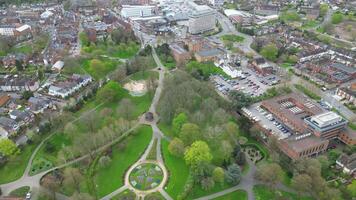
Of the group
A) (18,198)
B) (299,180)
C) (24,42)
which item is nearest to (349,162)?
(299,180)

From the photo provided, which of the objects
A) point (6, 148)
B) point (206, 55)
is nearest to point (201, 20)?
point (206, 55)

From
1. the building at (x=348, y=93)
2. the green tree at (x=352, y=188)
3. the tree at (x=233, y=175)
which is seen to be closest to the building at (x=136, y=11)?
the building at (x=348, y=93)

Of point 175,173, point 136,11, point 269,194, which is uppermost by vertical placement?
point 136,11

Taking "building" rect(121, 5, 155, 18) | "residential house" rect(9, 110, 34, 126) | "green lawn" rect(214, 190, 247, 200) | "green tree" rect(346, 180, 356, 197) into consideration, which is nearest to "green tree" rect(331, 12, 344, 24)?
"building" rect(121, 5, 155, 18)

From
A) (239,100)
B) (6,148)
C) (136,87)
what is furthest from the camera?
(136,87)

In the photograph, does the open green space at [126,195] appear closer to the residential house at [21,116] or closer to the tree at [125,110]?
the tree at [125,110]

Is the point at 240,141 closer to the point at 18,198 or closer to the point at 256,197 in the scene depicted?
the point at 256,197

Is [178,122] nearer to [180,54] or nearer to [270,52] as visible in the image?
[180,54]
